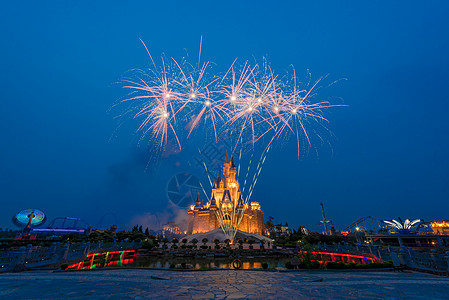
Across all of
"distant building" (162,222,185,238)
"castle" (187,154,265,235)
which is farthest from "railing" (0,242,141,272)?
Result: "distant building" (162,222,185,238)

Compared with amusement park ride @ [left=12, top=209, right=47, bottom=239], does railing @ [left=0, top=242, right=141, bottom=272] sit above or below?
below

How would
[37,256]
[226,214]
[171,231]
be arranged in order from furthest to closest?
[171,231] < [226,214] < [37,256]

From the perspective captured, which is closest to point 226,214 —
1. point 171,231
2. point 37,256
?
point 171,231

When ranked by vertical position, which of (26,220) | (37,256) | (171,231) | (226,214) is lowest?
(37,256)

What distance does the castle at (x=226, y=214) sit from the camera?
67.2m

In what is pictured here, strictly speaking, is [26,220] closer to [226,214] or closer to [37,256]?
[226,214]

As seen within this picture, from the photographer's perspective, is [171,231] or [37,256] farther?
[171,231]

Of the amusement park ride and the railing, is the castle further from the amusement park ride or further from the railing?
the railing

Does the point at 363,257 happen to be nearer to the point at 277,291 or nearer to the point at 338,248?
the point at 338,248

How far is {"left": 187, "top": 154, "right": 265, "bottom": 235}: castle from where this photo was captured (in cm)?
6719

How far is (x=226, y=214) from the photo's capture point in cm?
6569

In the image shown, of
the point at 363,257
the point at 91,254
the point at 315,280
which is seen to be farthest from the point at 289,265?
the point at 91,254

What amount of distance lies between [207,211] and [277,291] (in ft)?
216

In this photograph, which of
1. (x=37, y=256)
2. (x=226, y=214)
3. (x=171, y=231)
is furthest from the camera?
(x=171, y=231)
